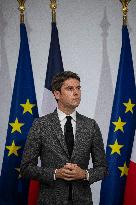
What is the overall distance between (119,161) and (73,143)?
753mm

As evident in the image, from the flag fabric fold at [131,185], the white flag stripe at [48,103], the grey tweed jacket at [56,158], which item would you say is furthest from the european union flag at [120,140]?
the grey tweed jacket at [56,158]

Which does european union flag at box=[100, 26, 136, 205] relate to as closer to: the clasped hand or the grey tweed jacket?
the grey tweed jacket

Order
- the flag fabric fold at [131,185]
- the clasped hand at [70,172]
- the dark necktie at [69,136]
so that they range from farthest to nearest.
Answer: the flag fabric fold at [131,185] < the dark necktie at [69,136] < the clasped hand at [70,172]

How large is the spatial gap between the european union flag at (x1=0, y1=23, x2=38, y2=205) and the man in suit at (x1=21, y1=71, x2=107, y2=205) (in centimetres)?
59

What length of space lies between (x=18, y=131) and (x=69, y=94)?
2.43 ft

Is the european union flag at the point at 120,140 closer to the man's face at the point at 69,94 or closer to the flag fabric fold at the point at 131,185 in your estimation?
the flag fabric fold at the point at 131,185

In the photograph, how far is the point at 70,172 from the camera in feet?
4.95

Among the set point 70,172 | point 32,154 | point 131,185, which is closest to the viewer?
point 70,172

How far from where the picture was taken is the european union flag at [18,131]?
2174 mm

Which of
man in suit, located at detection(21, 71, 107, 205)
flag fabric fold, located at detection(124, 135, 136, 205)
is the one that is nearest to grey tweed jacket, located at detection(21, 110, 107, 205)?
man in suit, located at detection(21, 71, 107, 205)

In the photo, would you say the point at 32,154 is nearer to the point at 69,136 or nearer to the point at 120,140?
the point at 69,136

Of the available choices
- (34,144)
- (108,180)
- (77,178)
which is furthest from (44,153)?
(108,180)

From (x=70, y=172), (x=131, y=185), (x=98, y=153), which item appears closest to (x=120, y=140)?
(x=131, y=185)

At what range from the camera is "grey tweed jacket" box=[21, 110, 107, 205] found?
5.19 ft
